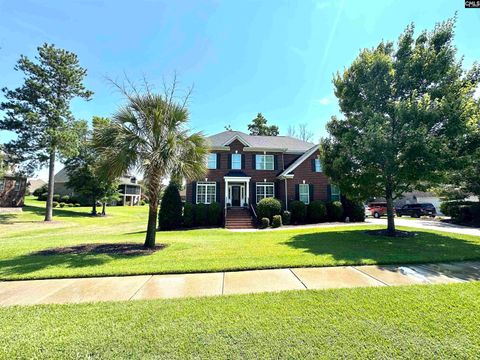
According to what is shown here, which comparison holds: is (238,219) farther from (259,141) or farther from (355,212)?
(355,212)

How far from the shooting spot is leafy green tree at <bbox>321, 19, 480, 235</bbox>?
923 cm

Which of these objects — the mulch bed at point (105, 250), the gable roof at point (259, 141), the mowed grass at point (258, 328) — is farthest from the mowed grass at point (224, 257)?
the gable roof at point (259, 141)

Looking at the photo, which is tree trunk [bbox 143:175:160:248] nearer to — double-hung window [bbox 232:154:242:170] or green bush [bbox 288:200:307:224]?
green bush [bbox 288:200:307:224]

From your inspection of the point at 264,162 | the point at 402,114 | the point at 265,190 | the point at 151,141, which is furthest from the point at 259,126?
the point at 151,141

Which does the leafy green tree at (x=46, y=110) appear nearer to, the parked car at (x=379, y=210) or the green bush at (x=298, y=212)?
the green bush at (x=298, y=212)

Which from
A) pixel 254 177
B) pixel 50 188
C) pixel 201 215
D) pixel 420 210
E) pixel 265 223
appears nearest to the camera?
pixel 265 223

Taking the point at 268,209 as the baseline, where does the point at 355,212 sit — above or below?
below

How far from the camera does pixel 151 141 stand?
8945 millimetres

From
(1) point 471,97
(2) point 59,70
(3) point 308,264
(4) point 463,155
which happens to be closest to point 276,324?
(3) point 308,264

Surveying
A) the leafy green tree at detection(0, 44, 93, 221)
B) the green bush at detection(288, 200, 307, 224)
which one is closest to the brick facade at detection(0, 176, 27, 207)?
the leafy green tree at detection(0, 44, 93, 221)

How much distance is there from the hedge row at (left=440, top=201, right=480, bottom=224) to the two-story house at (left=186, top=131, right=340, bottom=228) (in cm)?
949

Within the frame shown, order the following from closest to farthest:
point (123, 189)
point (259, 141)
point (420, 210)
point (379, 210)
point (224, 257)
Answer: point (224, 257)
point (259, 141)
point (420, 210)
point (379, 210)
point (123, 189)

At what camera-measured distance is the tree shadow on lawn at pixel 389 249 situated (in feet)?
22.5

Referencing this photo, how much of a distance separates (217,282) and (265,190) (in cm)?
1656
